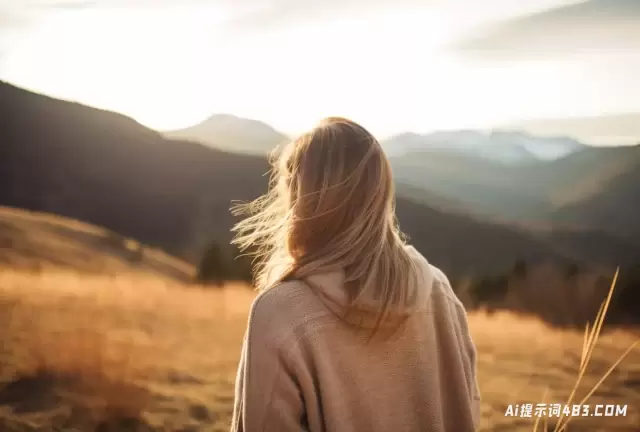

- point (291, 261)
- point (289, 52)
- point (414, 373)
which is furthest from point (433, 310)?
point (289, 52)

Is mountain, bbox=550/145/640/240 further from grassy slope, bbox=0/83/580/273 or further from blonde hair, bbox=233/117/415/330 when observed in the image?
blonde hair, bbox=233/117/415/330

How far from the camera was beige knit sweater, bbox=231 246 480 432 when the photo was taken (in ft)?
2.87

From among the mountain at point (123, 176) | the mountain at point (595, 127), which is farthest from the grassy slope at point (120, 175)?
the mountain at point (595, 127)

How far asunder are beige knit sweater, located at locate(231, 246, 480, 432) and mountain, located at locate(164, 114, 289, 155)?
1.22 meters

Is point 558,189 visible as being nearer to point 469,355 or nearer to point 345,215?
point 469,355

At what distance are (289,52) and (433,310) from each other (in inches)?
52.3

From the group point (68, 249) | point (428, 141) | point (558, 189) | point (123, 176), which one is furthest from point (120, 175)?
point (558, 189)

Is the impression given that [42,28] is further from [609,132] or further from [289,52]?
[609,132]

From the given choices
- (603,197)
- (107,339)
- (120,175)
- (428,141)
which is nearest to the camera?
(107,339)

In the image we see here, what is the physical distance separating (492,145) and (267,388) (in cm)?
164

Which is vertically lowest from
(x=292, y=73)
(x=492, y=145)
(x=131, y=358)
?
(x=131, y=358)

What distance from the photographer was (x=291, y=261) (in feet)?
3.05

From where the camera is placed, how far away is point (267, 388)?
2.92 feet

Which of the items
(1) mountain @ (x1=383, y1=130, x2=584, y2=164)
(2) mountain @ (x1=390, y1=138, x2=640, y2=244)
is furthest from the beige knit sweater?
(2) mountain @ (x1=390, y1=138, x2=640, y2=244)
